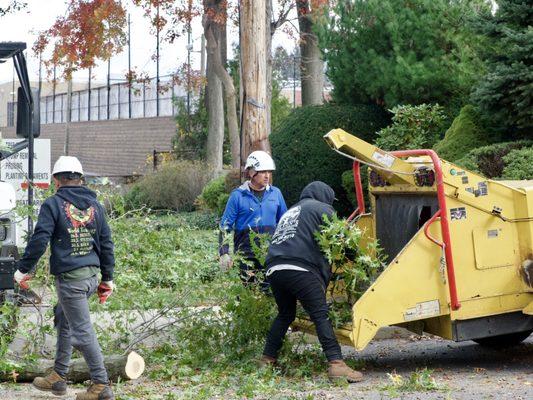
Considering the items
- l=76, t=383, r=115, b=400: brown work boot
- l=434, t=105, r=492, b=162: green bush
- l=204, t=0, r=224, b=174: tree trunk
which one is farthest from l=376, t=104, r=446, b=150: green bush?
l=204, t=0, r=224, b=174: tree trunk

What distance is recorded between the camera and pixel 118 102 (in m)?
50.7

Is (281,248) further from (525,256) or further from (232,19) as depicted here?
(232,19)

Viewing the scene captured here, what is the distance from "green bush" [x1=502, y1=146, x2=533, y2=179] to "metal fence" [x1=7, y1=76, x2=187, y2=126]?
25.0 meters

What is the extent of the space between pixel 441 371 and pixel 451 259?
1079 millimetres

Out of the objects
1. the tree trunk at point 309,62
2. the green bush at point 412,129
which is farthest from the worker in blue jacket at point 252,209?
the tree trunk at point 309,62

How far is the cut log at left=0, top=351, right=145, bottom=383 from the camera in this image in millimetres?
7791

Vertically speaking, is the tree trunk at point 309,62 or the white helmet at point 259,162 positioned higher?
the tree trunk at point 309,62

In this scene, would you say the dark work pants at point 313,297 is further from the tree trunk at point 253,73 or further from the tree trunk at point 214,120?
the tree trunk at point 214,120

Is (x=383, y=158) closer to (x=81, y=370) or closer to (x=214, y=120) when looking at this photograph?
(x=81, y=370)

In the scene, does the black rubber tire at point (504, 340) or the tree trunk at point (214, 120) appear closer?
the black rubber tire at point (504, 340)

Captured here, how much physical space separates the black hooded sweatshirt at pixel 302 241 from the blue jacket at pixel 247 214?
38.7 inches

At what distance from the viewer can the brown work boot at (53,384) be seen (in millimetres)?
7371

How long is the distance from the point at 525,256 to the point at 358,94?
1130 cm

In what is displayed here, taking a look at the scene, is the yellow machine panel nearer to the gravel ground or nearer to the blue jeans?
the gravel ground
